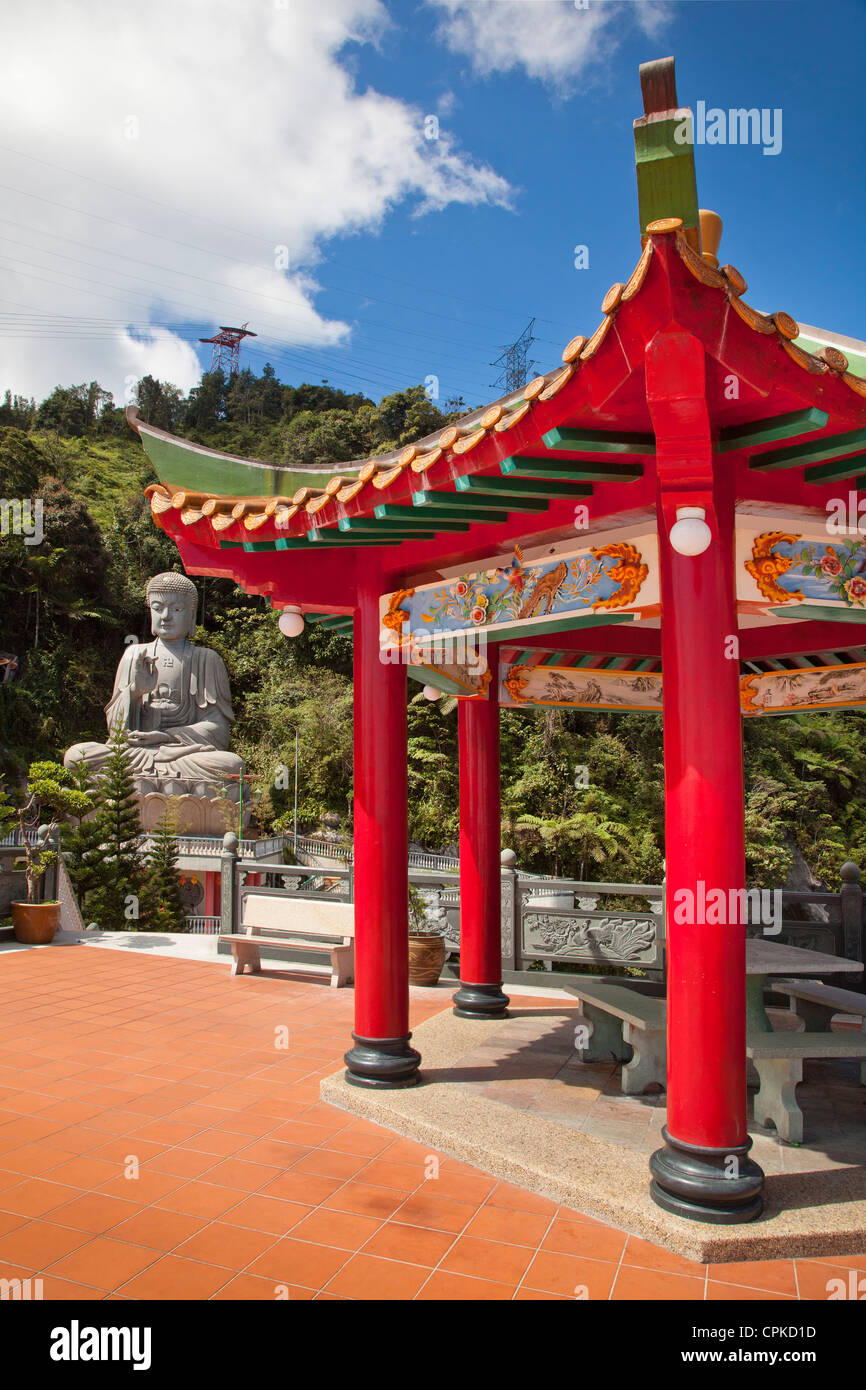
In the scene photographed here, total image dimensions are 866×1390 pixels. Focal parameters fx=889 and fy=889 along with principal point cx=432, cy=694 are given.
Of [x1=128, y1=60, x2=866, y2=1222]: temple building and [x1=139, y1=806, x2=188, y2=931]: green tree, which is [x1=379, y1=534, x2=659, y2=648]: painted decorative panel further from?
[x1=139, y1=806, x2=188, y2=931]: green tree

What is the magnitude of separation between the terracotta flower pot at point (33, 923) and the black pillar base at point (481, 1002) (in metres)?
5.85

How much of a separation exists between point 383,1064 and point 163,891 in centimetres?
1127

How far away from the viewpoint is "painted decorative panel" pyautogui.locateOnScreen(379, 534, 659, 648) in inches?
157

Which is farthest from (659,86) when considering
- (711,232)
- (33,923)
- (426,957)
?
(33,923)

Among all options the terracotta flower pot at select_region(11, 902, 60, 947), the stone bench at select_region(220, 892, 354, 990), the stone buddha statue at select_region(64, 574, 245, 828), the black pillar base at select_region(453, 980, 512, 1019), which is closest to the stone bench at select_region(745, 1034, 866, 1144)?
the black pillar base at select_region(453, 980, 512, 1019)

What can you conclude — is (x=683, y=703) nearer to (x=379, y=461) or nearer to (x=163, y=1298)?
(x=379, y=461)

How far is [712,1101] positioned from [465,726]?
12.8 feet

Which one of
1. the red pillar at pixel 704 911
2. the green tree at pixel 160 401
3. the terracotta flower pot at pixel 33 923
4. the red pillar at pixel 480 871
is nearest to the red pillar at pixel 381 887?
the red pillar at pixel 480 871

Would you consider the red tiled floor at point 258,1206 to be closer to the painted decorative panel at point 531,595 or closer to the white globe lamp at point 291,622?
the painted decorative panel at point 531,595

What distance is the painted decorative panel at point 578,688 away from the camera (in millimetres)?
7578

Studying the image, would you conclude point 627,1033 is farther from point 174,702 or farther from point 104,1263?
point 174,702

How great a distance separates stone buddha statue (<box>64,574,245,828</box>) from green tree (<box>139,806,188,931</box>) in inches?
170

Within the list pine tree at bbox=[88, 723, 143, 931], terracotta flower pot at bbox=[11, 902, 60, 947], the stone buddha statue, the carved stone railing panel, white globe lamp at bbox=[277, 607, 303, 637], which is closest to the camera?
white globe lamp at bbox=[277, 607, 303, 637]

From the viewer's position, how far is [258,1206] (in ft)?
12.5
